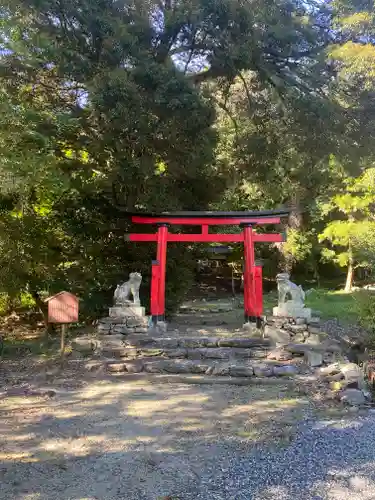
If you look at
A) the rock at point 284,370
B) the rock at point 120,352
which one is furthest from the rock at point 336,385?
the rock at point 120,352

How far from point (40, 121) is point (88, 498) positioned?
6.12 m

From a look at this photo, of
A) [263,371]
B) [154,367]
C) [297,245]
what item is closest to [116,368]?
[154,367]

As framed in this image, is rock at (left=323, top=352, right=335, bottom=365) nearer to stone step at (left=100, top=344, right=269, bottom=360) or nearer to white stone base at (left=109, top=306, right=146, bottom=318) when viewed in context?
stone step at (left=100, top=344, right=269, bottom=360)

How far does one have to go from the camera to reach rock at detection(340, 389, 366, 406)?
240 inches

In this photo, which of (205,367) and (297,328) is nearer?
(205,367)

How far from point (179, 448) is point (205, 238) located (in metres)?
6.43

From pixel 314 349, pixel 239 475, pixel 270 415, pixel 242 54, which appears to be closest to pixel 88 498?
pixel 239 475

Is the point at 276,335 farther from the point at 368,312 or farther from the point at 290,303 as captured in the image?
the point at 368,312

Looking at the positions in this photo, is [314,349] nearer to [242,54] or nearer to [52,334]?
[242,54]

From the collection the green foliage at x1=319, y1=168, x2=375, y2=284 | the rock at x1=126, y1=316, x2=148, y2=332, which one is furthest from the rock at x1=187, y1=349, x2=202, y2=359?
the green foliage at x1=319, y1=168, x2=375, y2=284

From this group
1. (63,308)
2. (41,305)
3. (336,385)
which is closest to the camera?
(336,385)

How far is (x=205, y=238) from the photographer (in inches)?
423

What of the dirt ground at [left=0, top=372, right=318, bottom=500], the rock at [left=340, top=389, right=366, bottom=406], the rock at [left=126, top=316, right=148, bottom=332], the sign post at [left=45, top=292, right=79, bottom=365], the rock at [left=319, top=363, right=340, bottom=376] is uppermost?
the sign post at [left=45, top=292, right=79, bottom=365]

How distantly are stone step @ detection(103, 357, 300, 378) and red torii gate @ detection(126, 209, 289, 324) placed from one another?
A: 81.0 inches
